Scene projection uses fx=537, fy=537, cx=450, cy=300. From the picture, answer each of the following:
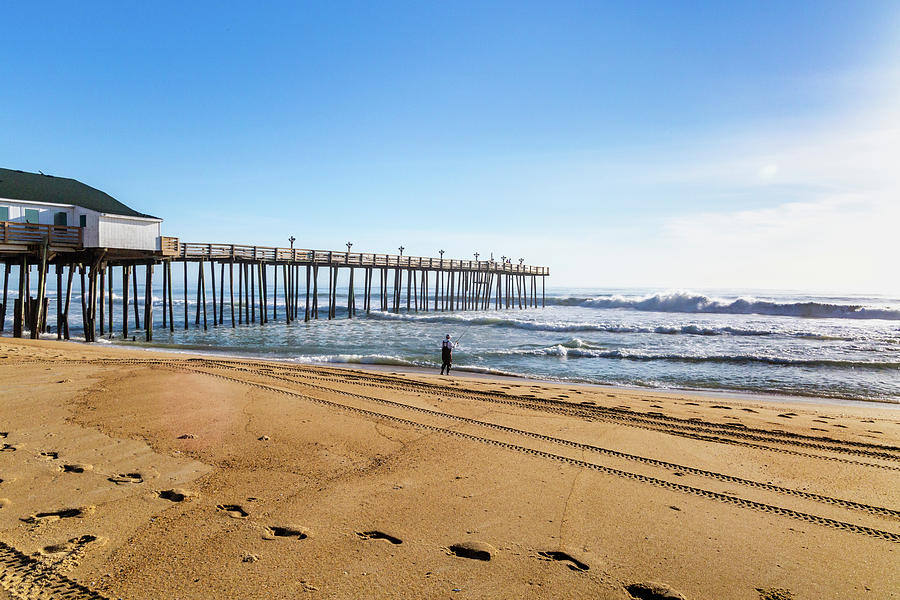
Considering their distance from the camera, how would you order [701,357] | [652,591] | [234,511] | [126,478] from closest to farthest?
[652,591] < [234,511] < [126,478] < [701,357]

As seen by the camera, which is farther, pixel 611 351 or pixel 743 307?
pixel 743 307

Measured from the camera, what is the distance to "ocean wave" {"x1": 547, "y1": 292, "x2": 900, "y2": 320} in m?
49.1

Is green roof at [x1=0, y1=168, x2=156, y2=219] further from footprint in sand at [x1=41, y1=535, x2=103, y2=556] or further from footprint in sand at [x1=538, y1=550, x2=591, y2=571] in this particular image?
footprint in sand at [x1=538, y1=550, x2=591, y2=571]

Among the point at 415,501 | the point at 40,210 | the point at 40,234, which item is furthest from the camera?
the point at 40,210

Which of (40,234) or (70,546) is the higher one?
(40,234)

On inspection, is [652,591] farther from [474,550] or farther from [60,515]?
[60,515]

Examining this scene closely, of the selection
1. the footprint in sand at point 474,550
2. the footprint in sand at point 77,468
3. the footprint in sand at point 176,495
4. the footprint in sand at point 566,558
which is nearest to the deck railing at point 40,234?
the footprint in sand at point 77,468

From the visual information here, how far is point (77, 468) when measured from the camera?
529 cm

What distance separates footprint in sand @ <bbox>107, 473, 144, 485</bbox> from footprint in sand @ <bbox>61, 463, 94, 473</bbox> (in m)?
0.39

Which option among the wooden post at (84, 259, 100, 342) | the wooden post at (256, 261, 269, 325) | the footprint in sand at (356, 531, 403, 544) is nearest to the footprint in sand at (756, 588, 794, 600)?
the footprint in sand at (356, 531, 403, 544)

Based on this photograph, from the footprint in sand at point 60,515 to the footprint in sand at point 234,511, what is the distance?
3.21ft

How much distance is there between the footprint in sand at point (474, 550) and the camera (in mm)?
3938

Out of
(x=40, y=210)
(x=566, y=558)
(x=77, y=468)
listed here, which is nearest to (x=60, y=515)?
(x=77, y=468)

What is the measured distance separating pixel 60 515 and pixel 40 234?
2075 cm
